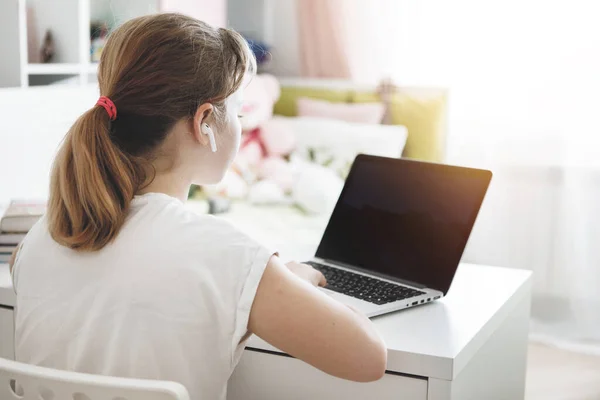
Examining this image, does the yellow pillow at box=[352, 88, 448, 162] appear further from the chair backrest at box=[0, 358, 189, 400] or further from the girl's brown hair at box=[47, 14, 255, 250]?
the chair backrest at box=[0, 358, 189, 400]

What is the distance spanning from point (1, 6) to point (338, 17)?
176 cm

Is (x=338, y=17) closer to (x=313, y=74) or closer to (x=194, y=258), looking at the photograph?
(x=313, y=74)

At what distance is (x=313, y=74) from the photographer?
3762mm

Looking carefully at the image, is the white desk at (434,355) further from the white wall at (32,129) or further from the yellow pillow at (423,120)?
the yellow pillow at (423,120)

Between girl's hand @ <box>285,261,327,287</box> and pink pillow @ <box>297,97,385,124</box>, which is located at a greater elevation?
girl's hand @ <box>285,261,327,287</box>

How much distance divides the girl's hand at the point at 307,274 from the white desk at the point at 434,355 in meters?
0.14

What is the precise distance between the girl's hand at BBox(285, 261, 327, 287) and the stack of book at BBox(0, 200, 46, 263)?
0.66 m

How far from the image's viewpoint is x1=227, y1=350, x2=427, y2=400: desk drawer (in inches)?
46.3

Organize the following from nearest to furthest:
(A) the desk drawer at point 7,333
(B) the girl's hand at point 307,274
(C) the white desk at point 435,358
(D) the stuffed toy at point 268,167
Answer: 1. (C) the white desk at point 435,358
2. (B) the girl's hand at point 307,274
3. (A) the desk drawer at point 7,333
4. (D) the stuffed toy at point 268,167

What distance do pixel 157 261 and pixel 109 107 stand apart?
9.4 inches

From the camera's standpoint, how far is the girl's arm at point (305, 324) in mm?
1009

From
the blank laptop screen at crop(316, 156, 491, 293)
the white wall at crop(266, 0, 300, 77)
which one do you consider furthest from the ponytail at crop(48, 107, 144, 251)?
the white wall at crop(266, 0, 300, 77)

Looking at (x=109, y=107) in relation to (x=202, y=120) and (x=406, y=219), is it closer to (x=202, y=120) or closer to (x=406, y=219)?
(x=202, y=120)

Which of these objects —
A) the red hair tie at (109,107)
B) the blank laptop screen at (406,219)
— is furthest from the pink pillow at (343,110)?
the red hair tie at (109,107)
